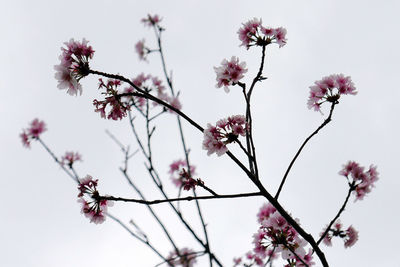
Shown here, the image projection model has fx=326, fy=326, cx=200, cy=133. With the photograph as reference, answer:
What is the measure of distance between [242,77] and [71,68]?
168cm

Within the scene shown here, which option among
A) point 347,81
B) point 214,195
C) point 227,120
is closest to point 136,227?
point 214,195

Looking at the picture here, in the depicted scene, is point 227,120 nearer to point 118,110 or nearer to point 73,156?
point 118,110

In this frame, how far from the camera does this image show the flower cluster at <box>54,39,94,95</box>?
2.99 metres

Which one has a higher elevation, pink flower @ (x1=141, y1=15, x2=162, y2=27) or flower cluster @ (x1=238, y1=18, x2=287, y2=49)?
pink flower @ (x1=141, y1=15, x2=162, y2=27)

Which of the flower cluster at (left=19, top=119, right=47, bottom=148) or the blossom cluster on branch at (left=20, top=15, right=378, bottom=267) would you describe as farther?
the flower cluster at (left=19, top=119, right=47, bottom=148)

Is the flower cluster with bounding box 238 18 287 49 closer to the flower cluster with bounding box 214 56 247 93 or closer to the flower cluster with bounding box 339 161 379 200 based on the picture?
the flower cluster with bounding box 214 56 247 93

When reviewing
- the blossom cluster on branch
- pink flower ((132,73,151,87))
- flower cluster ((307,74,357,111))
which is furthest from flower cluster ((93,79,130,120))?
pink flower ((132,73,151,87))

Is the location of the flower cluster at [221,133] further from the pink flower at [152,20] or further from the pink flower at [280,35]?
the pink flower at [152,20]

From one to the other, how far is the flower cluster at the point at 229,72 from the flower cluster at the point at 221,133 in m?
0.59

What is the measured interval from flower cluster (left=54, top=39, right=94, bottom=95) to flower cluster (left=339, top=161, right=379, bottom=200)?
3.18 m

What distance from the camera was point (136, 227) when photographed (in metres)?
3.71

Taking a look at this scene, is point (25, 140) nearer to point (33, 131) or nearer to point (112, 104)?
point (33, 131)

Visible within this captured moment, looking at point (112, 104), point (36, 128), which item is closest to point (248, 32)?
point (112, 104)

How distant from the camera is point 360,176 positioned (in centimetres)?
395
